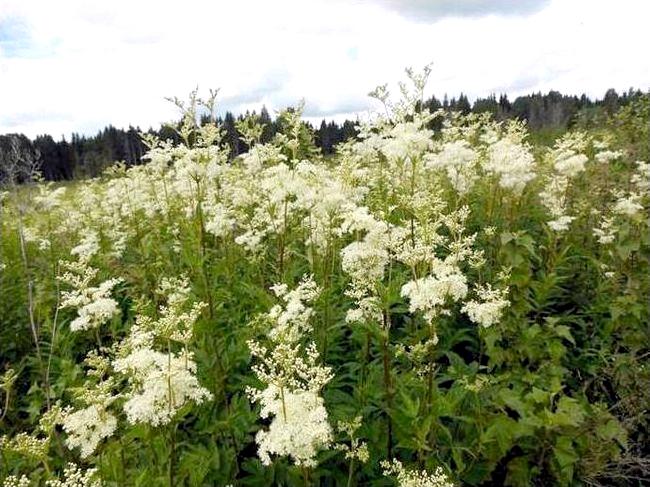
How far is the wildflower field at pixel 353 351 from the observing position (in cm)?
357

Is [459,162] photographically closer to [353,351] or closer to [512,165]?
[512,165]

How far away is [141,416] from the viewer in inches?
130

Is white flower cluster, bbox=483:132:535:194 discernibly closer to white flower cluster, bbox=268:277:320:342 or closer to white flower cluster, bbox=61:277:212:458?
white flower cluster, bbox=268:277:320:342

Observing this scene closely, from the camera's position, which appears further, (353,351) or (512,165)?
(512,165)

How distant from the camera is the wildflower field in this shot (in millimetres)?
3570

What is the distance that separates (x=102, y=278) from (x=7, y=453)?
3.87 m

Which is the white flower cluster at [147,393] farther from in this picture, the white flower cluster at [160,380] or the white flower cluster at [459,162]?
the white flower cluster at [459,162]

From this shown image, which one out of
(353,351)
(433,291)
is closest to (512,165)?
(353,351)

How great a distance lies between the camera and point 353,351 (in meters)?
5.62

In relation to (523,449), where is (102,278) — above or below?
above

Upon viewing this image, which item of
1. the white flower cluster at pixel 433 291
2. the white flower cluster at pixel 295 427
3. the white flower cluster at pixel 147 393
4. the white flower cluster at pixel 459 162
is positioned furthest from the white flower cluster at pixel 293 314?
the white flower cluster at pixel 459 162

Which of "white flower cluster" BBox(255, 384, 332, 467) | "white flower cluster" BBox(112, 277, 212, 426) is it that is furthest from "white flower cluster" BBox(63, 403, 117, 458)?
"white flower cluster" BBox(255, 384, 332, 467)

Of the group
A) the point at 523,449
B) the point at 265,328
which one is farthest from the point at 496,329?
the point at 265,328

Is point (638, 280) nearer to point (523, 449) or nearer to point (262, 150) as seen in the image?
point (523, 449)
